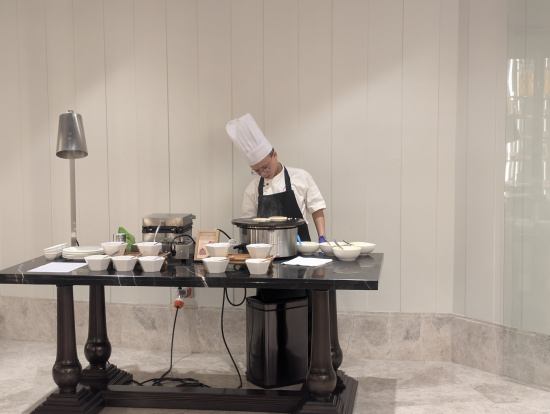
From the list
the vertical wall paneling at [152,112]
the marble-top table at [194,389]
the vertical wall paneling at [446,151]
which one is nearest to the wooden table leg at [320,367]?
the marble-top table at [194,389]

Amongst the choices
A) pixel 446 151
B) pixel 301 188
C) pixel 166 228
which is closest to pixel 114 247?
pixel 166 228

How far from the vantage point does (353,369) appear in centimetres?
417

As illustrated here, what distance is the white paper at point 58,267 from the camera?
316cm

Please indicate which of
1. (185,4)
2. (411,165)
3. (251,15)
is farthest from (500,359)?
(185,4)

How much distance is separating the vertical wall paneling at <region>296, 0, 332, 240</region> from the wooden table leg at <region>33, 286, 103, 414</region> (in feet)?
5.89

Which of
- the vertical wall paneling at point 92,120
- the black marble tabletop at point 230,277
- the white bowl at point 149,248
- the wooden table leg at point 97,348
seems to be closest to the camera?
the black marble tabletop at point 230,277

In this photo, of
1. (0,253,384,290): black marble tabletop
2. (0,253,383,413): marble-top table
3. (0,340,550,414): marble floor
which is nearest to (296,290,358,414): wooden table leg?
(0,253,383,413): marble-top table

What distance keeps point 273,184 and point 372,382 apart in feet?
4.58

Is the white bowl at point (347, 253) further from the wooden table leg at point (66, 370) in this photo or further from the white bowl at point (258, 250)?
the wooden table leg at point (66, 370)

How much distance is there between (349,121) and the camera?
14.3ft

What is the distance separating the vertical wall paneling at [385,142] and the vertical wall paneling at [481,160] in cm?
47

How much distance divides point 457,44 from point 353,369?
7.39ft

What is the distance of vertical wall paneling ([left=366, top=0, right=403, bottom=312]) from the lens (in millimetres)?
4250

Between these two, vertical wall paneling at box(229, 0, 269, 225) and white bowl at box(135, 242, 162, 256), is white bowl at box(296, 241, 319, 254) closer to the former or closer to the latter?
white bowl at box(135, 242, 162, 256)
